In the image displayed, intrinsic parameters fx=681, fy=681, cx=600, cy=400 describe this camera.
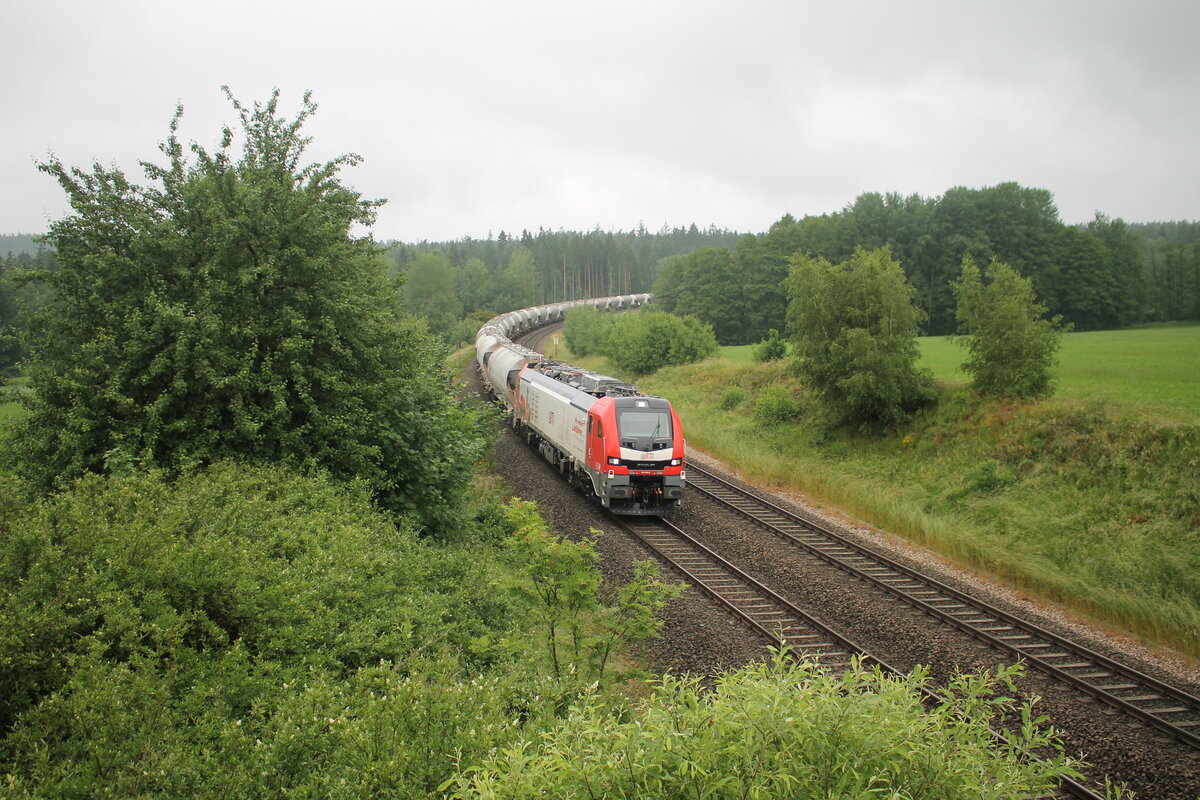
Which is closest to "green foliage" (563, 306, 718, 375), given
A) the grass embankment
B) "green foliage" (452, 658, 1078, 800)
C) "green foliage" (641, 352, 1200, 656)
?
the grass embankment

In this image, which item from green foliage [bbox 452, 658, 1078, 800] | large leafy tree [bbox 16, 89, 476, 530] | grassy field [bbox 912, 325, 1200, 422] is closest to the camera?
green foliage [bbox 452, 658, 1078, 800]

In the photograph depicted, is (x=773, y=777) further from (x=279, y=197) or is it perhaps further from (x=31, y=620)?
(x=279, y=197)

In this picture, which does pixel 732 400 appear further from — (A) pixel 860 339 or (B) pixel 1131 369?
(B) pixel 1131 369

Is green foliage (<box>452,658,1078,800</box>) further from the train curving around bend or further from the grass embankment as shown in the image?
the train curving around bend

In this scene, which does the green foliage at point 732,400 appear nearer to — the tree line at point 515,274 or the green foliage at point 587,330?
the green foliage at point 587,330

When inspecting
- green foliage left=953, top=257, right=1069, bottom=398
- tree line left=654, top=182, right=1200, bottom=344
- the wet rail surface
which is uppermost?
tree line left=654, top=182, right=1200, bottom=344

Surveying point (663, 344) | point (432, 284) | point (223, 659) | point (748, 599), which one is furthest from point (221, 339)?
point (432, 284)

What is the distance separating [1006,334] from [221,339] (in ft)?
68.4

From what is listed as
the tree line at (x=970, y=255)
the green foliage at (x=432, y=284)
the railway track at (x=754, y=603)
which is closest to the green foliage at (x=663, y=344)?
the tree line at (x=970, y=255)

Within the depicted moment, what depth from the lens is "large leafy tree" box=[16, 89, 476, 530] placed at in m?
10.1

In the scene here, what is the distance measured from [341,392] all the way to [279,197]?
348cm

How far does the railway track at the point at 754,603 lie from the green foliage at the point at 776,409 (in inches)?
512

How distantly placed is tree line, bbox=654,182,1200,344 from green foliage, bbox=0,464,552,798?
142 feet

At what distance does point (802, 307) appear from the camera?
976 inches
